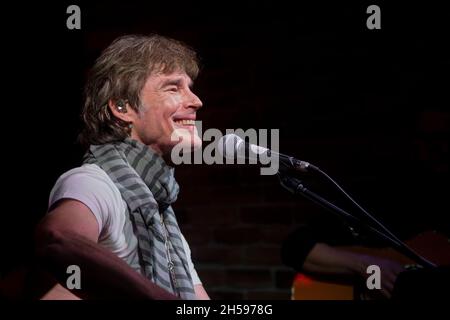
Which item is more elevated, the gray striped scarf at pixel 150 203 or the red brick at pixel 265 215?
the gray striped scarf at pixel 150 203

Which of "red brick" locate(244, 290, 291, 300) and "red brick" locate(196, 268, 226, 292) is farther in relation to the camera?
"red brick" locate(196, 268, 226, 292)

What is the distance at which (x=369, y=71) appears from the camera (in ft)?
11.2

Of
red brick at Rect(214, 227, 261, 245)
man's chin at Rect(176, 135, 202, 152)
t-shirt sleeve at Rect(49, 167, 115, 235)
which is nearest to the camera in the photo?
t-shirt sleeve at Rect(49, 167, 115, 235)

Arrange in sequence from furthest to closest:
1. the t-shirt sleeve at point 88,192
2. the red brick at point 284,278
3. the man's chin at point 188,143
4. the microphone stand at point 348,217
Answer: the red brick at point 284,278 → the man's chin at point 188,143 → the microphone stand at point 348,217 → the t-shirt sleeve at point 88,192

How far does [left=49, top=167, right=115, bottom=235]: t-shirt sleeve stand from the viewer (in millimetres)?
1607

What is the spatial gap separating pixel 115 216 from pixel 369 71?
2.13 meters

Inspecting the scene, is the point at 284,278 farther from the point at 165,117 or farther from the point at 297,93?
the point at 165,117

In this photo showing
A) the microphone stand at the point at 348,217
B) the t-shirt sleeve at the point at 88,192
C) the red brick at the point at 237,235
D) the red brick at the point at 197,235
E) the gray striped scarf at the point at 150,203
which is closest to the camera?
the t-shirt sleeve at the point at 88,192

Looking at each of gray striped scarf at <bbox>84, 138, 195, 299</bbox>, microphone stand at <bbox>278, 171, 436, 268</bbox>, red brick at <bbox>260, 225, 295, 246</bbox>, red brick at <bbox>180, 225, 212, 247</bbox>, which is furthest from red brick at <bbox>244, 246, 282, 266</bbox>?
microphone stand at <bbox>278, 171, 436, 268</bbox>

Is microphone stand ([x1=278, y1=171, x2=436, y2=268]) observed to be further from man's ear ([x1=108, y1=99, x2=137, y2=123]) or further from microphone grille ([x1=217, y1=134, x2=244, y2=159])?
man's ear ([x1=108, y1=99, x2=137, y2=123])

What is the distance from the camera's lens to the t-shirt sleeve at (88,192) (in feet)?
5.27

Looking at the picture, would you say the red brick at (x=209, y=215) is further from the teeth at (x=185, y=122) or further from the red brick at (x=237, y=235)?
→ the teeth at (x=185, y=122)

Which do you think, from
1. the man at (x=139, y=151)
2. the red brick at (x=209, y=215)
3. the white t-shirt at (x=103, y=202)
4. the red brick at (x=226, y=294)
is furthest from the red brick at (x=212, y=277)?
the white t-shirt at (x=103, y=202)

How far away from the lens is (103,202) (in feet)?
5.57
